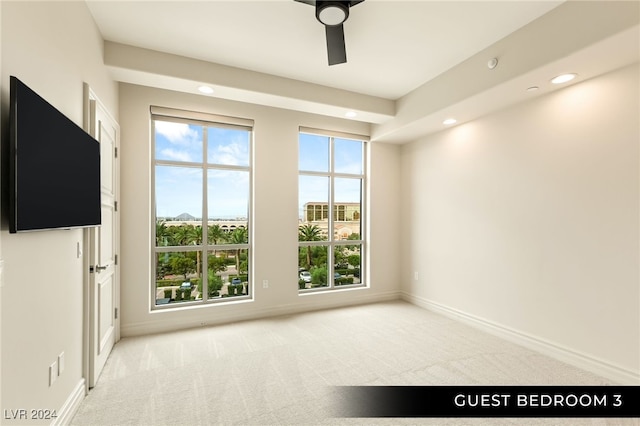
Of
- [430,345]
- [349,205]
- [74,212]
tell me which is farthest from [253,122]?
[430,345]

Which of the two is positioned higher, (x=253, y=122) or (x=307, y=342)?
(x=253, y=122)

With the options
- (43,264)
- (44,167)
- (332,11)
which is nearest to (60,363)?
(43,264)

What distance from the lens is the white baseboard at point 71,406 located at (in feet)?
6.12

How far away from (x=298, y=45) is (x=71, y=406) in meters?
3.36

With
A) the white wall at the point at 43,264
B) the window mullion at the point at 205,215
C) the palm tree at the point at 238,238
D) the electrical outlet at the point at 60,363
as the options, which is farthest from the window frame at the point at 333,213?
the electrical outlet at the point at 60,363

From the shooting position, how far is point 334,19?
2.19 m

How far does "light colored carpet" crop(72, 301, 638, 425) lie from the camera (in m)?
2.07

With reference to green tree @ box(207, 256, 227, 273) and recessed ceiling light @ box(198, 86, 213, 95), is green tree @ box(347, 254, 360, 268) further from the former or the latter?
recessed ceiling light @ box(198, 86, 213, 95)

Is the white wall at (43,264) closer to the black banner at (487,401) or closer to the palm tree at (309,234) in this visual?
the black banner at (487,401)

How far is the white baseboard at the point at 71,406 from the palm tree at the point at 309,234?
2818mm

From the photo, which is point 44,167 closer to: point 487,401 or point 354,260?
point 487,401

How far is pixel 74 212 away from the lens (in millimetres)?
1863

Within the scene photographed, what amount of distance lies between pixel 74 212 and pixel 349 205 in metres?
3.63

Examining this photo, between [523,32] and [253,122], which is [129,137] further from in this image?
[523,32]
